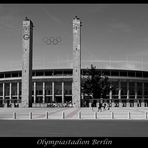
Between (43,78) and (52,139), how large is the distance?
9088 centimetres

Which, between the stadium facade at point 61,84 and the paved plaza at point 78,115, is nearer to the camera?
the paved plaza at point 78,115

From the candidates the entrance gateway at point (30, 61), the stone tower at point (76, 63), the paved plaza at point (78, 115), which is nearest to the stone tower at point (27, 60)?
the entrance gateway at point (30, 61)

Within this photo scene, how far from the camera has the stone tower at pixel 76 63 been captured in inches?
2522

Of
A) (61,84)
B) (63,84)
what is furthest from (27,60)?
(61,84)

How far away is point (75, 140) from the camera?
42.9ft

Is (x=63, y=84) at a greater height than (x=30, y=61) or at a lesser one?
lesser

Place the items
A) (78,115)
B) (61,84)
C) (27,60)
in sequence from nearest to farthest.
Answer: (78,115) → (27,60) → (61,84)

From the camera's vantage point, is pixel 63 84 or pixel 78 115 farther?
pixel 63 84

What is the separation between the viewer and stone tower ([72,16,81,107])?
6406 centimetres

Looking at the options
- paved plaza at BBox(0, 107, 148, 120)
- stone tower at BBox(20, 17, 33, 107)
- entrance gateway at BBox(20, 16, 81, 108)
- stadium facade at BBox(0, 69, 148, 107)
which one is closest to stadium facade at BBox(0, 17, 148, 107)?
stadium facade at BBox(0, 69, 148, 107)

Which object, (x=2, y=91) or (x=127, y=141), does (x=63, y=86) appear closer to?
(x=2, y=91)

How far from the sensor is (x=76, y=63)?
6512 centimetres

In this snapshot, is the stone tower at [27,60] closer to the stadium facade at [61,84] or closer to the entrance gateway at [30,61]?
the entrance gateway at [30,61]

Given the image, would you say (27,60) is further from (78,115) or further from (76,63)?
(78,115)
